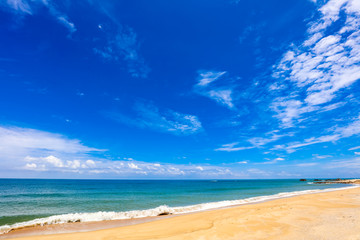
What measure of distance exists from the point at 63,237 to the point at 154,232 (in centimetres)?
502

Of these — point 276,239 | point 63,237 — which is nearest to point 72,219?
point 63,237

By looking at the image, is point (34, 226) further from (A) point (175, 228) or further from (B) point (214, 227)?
(B) point (214, 227)

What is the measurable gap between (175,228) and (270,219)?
6.15m

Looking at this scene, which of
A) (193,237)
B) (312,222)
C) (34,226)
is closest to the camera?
(193,237)

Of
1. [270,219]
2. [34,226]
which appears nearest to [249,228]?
[270,219]

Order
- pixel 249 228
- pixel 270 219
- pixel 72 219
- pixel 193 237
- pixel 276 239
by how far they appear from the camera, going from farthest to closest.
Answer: pixel 72 219, pixel 270 219, pixel 249 228, pixel 193 237, pixel 276 239

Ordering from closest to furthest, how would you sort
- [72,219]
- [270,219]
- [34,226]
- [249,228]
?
1. [249,228]
2. [270,219]
3. [34,226]
4. [72,219]

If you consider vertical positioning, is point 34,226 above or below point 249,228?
below

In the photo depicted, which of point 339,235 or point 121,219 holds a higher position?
point 339,235

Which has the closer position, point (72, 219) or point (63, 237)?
point (63, 237)

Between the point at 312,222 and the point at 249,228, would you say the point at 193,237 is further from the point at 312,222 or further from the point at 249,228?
the point at 312,222

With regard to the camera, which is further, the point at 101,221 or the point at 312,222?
the point at 101,221

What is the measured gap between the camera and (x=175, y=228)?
36.5 ft

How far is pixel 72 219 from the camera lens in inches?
570
